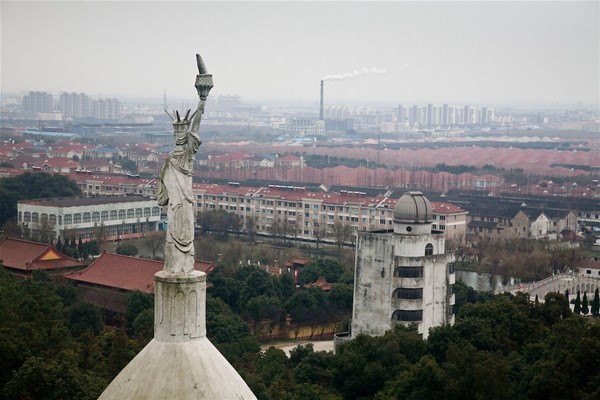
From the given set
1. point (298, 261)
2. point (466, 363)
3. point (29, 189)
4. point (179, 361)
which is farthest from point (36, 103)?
point (179, 361)

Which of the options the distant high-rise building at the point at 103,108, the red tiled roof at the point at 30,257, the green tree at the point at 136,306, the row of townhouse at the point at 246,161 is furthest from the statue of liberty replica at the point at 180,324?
the distant high-rise building at the point at 103,108

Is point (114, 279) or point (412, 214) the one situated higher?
point (412, 214)

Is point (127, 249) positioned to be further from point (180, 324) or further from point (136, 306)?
point (180, 324)

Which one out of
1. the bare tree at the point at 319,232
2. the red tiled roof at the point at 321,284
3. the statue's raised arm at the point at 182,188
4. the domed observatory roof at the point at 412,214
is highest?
the statue's raised arm at the point at 182,188

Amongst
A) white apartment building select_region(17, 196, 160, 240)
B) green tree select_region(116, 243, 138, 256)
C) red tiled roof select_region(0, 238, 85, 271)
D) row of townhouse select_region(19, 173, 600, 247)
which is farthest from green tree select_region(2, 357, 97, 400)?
row of townhouse select_region(19, 173, 600, 247)

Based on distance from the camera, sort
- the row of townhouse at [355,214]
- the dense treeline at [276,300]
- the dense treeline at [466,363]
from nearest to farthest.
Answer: the dense treeline at [466,363], the dense treeline at [276,300], the row of townhouse at [355,214]

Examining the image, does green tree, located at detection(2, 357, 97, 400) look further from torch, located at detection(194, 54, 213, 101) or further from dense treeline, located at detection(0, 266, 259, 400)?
torch, located at detection(194, 54, 213, 101)

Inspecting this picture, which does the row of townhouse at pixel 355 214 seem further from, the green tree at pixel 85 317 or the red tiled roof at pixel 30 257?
the green tree at pixel 85 317
